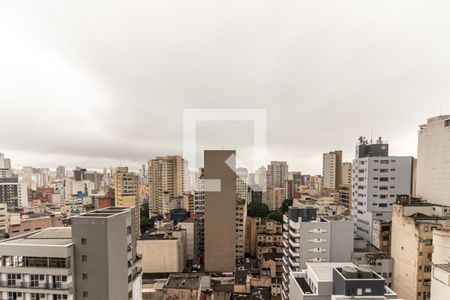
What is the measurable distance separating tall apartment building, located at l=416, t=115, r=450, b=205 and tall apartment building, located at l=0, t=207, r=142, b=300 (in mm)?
8455

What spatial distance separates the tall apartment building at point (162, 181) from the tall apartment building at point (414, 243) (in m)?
12.0

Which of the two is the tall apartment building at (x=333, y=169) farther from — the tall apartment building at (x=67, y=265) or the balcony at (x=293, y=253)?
the tall apartment building at (x=67, y=265)

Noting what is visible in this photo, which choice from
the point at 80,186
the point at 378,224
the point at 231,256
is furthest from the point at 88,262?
the point at 80,186

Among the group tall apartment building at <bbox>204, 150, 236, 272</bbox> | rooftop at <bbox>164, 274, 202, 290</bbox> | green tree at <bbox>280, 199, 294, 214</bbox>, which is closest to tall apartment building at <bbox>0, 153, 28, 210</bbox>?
tall apartment building at <bbox>204, 150, 236, 272</bbox>

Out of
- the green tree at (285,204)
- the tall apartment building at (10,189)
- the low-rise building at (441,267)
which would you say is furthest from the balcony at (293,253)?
the tall apartment building at (10,189)

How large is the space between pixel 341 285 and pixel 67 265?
4140 mm

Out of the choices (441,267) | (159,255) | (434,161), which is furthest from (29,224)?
(434,161)

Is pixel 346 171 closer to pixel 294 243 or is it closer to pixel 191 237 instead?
pixel 191 237

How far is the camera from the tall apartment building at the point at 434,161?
692 centimetres

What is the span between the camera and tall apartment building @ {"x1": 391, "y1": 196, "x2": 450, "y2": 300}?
5.69 meters

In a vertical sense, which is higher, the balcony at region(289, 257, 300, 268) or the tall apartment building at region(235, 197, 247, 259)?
the balcony at region(289, 257, 300, 268)

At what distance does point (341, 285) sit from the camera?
13.6 feet

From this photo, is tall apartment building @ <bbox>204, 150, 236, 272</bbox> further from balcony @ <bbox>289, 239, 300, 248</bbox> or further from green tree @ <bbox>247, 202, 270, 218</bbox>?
green tree @ <bbox>247, 202, 270, 218</bbox>

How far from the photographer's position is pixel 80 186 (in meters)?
22.1
